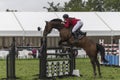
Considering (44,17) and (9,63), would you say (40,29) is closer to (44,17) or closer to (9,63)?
(44,17)

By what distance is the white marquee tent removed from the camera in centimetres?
3894

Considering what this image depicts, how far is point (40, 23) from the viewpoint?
41.3 meters

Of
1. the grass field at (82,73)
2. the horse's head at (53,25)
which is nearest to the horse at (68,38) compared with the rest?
the horse's head at (53,25)

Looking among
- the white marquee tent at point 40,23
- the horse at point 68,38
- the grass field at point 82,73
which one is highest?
the white marquee tent at point 40,23

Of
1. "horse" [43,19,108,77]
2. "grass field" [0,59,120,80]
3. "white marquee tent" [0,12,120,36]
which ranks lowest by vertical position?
"grass field" [0,59,120,80]

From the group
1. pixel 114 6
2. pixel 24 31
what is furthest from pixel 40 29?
pixel 114 6

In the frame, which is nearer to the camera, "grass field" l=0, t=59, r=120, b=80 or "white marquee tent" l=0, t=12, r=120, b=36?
"grass field" l=0, t=59, r=120, b=80

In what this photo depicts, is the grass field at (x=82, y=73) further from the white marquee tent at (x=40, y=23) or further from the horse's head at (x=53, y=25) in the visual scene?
the white marquee tent at (x=40, y=23)

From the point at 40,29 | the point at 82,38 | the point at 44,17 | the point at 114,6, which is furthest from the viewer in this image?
the point at 114,6

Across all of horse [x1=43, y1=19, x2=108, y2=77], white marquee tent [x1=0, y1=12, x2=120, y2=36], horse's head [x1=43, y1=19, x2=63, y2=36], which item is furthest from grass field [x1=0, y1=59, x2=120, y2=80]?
white marquee tent [x1=0, y1=12, x2=120, y2=36]

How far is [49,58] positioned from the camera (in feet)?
49.0

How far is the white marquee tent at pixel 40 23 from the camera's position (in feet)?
128

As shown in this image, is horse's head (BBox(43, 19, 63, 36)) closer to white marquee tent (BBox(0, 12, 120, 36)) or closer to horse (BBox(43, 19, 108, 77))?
horse (BBox(43, 19, 108, 77))

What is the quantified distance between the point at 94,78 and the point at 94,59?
1032 mm
